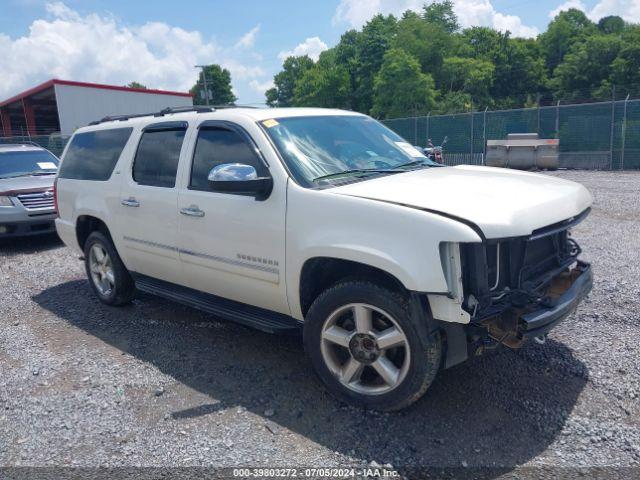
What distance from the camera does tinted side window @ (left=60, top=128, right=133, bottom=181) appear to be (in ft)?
17.5

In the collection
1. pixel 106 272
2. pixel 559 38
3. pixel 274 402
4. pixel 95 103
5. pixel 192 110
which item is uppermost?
pixel 559 38

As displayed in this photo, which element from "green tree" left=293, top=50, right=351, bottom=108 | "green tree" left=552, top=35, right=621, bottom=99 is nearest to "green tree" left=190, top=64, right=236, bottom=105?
"green tree" left=293, top=50, right=351, bottom=108

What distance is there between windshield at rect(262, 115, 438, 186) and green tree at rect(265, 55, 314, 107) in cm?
8932

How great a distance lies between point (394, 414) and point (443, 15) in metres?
80.7

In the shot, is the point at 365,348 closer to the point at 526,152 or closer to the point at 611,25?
the point at 526,152

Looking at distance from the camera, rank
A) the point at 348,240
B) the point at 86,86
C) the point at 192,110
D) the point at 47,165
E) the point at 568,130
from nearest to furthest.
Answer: the point at 348,240 → the point at 192,110 → the point at 47,165 → the point at 568,130 → the point at 86,86

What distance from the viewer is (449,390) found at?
12.0ft

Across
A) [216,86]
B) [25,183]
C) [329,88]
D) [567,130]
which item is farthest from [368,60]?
[25,183]

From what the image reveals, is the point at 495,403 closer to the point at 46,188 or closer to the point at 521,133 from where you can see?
the point at 46,188

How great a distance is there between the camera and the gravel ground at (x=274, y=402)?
9.96ft

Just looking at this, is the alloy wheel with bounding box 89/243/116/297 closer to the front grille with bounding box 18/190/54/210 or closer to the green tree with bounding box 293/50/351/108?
the front grille with bounding box 18/190/54/210

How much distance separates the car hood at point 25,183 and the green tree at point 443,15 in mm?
74278

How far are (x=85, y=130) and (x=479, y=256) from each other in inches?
190

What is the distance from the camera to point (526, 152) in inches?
747
